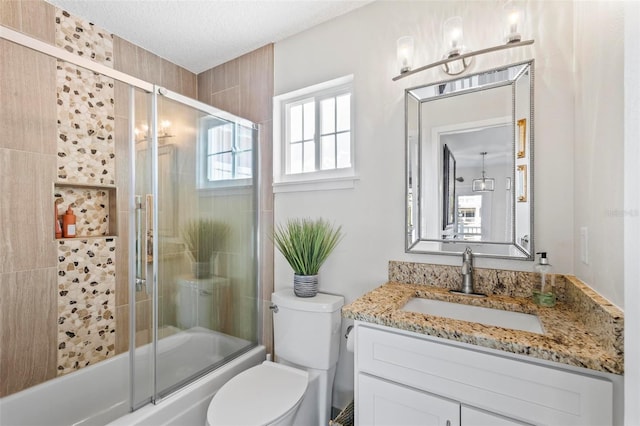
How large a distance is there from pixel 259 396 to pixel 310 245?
2.55ft

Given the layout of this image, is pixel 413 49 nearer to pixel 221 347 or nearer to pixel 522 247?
pixel 522 247

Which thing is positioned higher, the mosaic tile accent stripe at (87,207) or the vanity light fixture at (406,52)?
the vanity light fixture at (406,52)

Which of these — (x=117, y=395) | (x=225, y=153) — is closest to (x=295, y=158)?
(x=225, y=153)

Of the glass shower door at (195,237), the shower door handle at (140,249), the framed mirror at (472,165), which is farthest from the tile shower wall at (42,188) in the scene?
the framed mirror at (472,165)

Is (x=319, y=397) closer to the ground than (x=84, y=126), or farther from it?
A: closer to the ground

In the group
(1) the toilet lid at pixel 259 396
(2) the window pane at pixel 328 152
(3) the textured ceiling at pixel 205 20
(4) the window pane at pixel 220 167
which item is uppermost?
(3) the textured ceiling at pixel 205 20

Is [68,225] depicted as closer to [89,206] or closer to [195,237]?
[89,206]

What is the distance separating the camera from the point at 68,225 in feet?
5.71

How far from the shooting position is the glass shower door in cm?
149

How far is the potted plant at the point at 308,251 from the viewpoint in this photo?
5.57 feet

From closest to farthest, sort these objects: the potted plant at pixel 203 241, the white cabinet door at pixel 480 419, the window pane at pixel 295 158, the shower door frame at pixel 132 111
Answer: the white cabinet door at pixel 480 419
the shower door frame at pixel 132 111
the potted plant at pixel 203 241
the window pane at pixel 295 158

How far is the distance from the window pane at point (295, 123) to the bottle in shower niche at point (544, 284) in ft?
5.00

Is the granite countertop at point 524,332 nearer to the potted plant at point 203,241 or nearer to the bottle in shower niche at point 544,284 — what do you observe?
the bottle in shower niche at point 544,284

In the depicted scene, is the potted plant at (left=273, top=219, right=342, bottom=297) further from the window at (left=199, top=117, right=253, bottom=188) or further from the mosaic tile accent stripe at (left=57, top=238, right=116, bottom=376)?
the mosaic tile accent stripe at (left=57, top=238, right=116, bottom=376)
